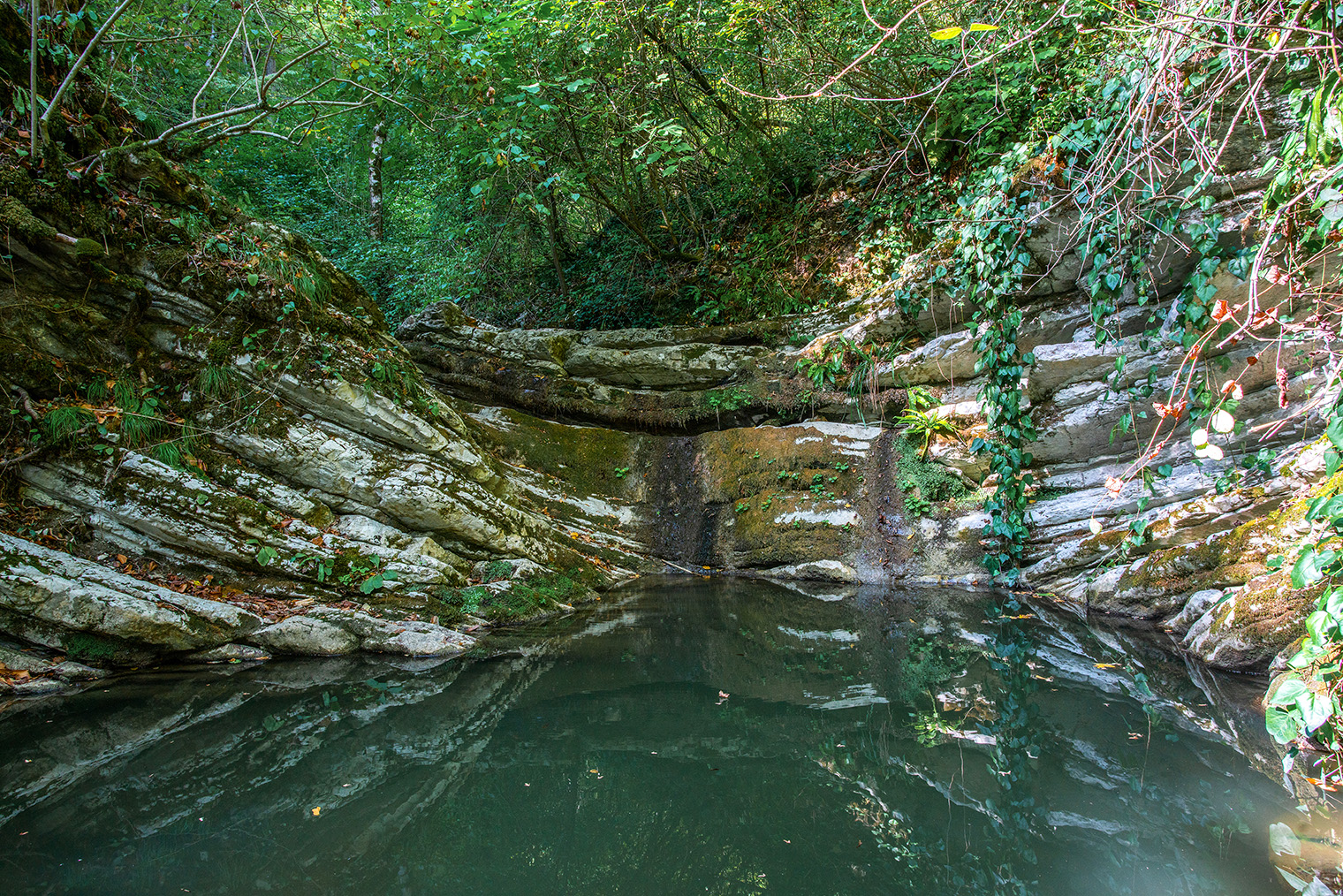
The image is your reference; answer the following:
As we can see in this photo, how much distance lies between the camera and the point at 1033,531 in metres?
6.48

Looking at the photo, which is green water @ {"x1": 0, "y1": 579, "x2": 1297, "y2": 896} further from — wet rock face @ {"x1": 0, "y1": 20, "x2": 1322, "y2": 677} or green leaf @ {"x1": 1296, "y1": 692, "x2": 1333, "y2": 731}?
wet rock face @ {"x1": 0, "y1": 20, "x2": 1322, "y2": 677}

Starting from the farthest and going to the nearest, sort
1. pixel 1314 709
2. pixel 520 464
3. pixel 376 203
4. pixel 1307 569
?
pixel 376 203 → pixel 520 464 → pixel 1307 569 → pixel 1314 709

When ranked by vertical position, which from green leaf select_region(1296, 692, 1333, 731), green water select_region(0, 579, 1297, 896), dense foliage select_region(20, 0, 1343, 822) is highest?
dense foliage select_region(20, 0, 1343, 822)

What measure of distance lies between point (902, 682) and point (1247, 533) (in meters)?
2.89

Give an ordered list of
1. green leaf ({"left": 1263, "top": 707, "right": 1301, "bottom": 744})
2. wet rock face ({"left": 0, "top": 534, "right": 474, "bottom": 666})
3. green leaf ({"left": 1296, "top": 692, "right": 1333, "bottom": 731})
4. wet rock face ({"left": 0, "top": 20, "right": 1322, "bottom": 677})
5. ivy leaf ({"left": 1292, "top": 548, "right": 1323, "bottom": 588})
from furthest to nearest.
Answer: wet rock face ({"left": 0, "top": 20, "right": 1322, "bottom": 677}) < wet rock face ({"left": 0, "top": 534, "right": 474, "bottom": 666}) < ivy leaf ({"left": 1292, "top": 548, "right": 1323, "bottom": 588}) < green leaf ({"left": 1263, "top": 707, "right": 1301, "bottom": 744}) < green leaf ({"left": 1296, "top": 692, "right": 1333, "bottom": 731})

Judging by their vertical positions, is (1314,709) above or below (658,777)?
above

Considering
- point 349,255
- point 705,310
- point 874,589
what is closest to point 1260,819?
point 874,589

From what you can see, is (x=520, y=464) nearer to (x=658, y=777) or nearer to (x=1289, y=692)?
(x=658, y=777)

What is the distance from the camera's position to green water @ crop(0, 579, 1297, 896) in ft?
7.32

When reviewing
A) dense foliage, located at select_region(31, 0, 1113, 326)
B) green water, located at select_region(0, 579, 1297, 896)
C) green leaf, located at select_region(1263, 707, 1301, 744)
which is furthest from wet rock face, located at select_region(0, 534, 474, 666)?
green leaf, located at select_region(1263, 707, 1301, 744)

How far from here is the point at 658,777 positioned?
113 inches

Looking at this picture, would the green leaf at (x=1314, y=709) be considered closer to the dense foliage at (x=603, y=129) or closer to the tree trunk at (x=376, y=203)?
the dense foliage at (x=603, y=129)

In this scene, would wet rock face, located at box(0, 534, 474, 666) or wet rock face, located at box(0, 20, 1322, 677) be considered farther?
wet rock face, located at box(0, 20, 1322, 677)

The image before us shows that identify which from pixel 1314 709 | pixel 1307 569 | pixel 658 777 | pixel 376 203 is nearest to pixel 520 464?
pixel 658 777
